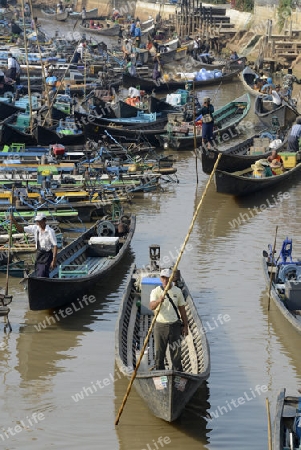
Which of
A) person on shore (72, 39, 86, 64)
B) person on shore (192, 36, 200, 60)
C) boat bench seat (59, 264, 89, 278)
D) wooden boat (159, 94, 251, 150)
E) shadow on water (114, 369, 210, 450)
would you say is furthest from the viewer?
person on shore (192, 36, 200, 60)

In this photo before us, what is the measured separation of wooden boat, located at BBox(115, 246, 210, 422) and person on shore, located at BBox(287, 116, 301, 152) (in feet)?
26.6

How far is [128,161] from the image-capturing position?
21.6 m

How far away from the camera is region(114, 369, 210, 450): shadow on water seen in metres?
10.8

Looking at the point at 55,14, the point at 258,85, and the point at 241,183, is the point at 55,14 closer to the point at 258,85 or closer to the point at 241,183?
the point at 258,85

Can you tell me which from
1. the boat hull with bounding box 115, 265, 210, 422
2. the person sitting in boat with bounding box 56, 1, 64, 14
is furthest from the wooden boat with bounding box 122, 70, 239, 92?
the person sitting in boat with bounding box 56, 1, 64, 14

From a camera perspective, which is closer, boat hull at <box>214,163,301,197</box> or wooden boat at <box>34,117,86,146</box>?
boat hull at <box>214,163,301,197</box>

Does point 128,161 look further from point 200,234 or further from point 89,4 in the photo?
point 89,4

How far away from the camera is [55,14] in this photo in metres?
59.7

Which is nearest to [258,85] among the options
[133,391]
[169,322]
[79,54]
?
[79,54]

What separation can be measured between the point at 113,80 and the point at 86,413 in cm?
2318

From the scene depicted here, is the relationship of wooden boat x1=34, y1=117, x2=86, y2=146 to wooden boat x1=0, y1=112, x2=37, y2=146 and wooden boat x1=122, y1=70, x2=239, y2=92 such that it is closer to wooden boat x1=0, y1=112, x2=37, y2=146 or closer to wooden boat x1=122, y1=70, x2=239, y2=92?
wooden boat x1=0, y1=112, x2=37, y2=146

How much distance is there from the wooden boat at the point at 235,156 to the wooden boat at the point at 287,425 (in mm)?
10722

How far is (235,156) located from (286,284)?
7.95 meters

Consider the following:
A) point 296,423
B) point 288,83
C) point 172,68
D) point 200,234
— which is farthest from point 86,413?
point 172,68
